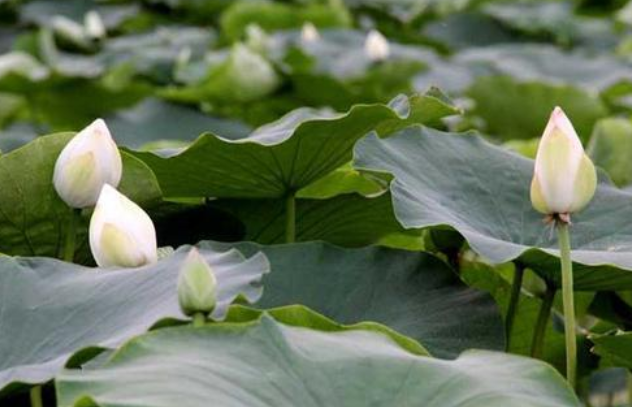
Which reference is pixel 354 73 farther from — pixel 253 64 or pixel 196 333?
pixel 196 333

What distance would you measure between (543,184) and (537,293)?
50 centimetres

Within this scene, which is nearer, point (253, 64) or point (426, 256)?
point (426, 256)

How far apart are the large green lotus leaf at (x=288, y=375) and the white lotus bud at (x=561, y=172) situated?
0.71 ft

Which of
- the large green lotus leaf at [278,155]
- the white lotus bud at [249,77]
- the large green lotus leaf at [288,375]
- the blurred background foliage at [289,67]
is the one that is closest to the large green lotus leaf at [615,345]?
the large green lotus leaf at [288,375]

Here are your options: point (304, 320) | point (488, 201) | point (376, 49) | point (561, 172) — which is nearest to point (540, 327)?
point (488, 201)

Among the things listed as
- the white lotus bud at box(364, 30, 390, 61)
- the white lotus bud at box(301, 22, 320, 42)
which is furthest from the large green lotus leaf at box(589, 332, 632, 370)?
the white lotus bud at box(301, 22, 320, 42)

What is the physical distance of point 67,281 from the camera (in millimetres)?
1280

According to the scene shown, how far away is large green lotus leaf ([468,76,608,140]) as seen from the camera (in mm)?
3594

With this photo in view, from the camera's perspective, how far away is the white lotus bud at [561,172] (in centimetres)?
131

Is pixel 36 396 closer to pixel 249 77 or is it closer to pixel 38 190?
pixel 38 190

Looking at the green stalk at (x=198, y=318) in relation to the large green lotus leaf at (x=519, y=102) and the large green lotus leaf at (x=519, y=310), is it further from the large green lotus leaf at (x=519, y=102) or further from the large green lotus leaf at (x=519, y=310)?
the large green lotus leaf at (x=519, y=102)

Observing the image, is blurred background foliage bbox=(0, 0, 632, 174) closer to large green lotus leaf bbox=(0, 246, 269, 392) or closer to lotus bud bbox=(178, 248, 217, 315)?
large green lotus leaf bbox=(0, 246, 269, 392)

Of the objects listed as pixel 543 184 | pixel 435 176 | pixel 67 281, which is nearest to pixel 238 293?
pixel 67 281

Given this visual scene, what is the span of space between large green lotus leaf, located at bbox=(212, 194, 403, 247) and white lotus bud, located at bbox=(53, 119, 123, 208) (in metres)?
0.21
